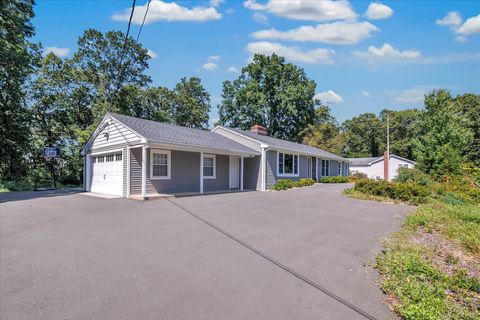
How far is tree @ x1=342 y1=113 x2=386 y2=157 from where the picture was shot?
2116 inches

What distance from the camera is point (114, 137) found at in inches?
563

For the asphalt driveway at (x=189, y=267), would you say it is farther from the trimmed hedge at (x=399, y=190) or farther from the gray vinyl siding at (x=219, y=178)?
the gray vinyl siding at (x=219, y=178)

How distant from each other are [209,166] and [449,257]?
1224 centimetres

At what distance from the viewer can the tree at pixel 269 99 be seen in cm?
3953

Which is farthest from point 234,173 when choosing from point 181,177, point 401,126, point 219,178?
point 401,126

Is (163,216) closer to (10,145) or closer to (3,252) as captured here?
(3,252)

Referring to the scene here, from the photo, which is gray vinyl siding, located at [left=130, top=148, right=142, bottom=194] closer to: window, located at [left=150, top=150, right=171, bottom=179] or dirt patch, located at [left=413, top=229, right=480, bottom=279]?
window, located at [left=150, top=150, right=171, bottom=179]

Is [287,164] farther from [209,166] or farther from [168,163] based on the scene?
[168,163]

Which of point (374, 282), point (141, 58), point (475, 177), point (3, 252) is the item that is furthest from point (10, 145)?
point (475, 177)

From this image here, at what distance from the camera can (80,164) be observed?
81.6 feet

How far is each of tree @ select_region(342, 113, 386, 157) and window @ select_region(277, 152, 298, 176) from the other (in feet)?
119

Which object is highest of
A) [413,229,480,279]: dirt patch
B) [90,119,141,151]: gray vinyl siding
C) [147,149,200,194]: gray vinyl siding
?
[90,119,141,151]: gray vinyl siding

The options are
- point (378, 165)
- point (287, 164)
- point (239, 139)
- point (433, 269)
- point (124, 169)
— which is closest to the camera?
point (433, 269)

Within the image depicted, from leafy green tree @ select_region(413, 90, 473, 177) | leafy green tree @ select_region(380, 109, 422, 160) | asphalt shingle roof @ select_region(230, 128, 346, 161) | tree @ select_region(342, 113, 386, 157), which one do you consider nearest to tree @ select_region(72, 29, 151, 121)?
asphalt shingle roof @ select_region(230, 128, 346, 161)
